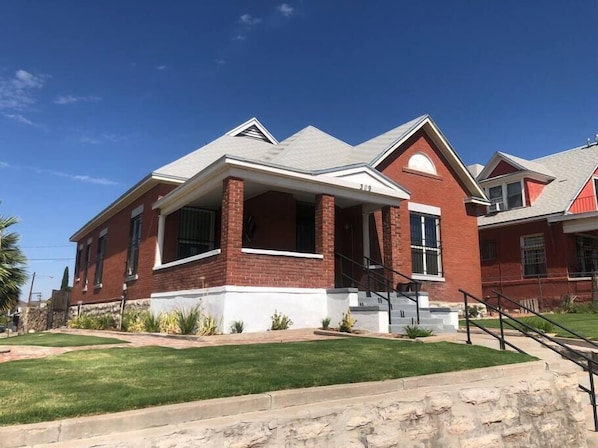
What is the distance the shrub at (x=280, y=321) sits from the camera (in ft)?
38.8

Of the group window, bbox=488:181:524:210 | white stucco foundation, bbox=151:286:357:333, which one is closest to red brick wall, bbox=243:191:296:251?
white stucco foundation, bbox=151:286:357:333

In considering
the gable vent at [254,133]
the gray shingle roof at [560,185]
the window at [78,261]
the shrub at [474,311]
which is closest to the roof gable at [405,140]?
the shrub at [474,311]

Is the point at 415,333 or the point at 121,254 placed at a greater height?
the point at 121,254

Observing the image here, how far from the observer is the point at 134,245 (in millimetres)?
18625

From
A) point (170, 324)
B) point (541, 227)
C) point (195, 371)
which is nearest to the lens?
point (195, 371)

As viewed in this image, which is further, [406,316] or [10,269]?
[10,269]

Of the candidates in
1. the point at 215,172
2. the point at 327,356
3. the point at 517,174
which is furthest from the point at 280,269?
the point at 517,174

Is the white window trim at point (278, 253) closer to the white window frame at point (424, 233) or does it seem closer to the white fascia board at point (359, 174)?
the white fascia board at point (359, 174)

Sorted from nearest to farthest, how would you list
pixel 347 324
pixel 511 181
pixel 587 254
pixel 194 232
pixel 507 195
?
pixel 347 324 < pixel 194 232 < pixel 587 254 < pixel 511 181 < pixel 507 195

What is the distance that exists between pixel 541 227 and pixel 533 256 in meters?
1.50

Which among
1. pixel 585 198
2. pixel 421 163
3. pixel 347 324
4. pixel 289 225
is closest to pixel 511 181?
pixel 585 198

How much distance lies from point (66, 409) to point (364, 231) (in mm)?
12959

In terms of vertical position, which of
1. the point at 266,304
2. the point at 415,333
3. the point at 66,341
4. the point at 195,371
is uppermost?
the point at 266,304

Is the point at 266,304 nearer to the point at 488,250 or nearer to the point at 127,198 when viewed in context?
the point at 127,198
